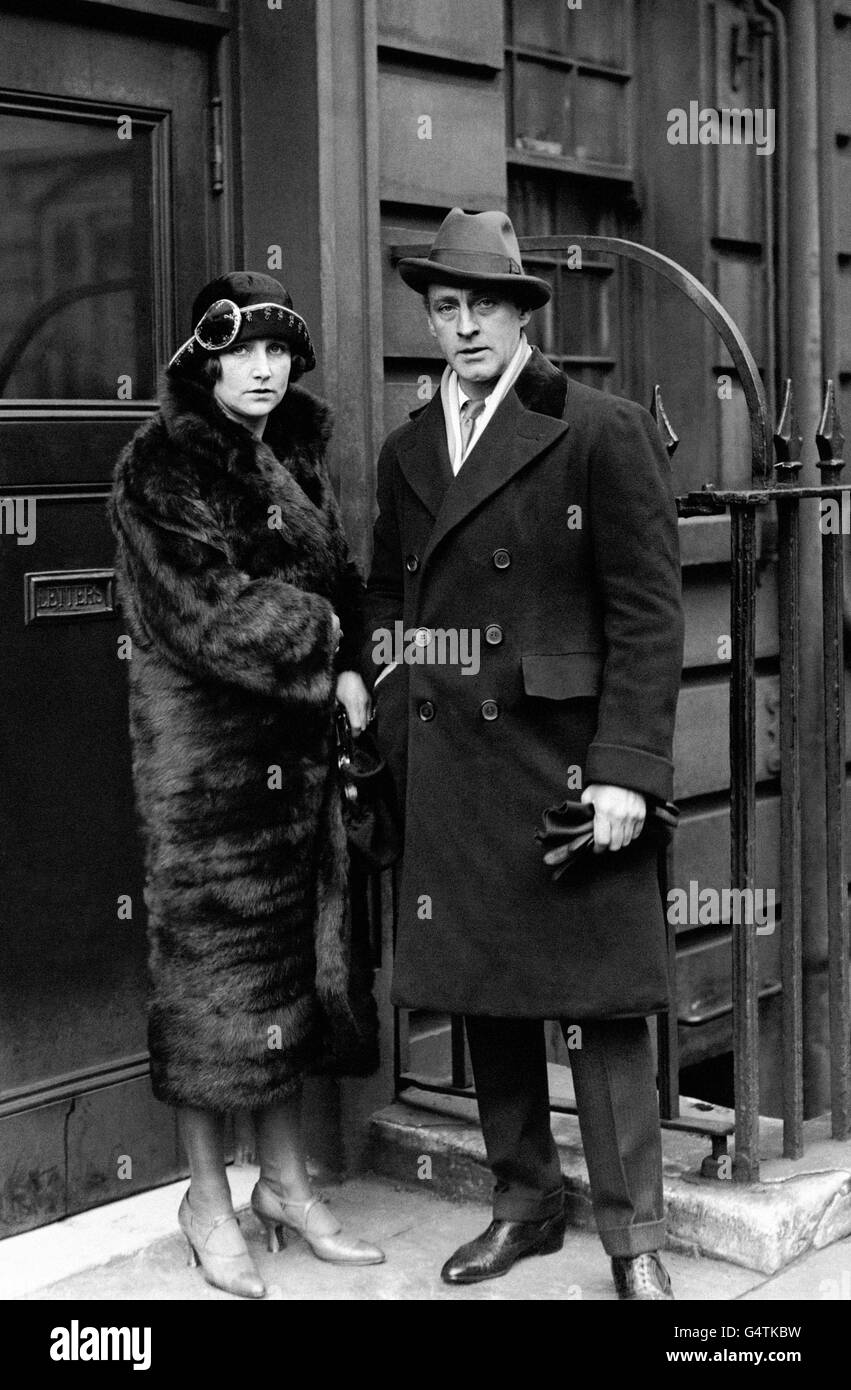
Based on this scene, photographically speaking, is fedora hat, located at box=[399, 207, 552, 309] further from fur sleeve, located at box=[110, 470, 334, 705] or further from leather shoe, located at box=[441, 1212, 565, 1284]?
leather shoe, located at box=[441, 1212, 565, 1284]

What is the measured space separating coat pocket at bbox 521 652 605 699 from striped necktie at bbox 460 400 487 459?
1.61 ft

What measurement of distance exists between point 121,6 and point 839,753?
2.40 meters

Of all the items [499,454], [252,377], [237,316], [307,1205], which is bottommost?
[307,1205]

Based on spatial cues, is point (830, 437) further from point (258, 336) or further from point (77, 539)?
point (77, 539)

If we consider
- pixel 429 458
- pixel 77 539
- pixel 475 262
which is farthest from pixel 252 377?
pixel 77 539

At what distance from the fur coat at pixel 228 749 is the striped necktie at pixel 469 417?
1.19ft

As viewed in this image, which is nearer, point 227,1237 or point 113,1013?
point 227,1237

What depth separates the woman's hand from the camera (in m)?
3.91

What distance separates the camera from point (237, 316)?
12.0ft

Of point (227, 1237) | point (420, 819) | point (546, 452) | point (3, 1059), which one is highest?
point (546, 452)

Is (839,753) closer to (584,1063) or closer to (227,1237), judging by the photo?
(584,1063)

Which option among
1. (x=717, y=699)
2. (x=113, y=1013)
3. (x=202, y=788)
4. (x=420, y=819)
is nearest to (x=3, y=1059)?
(x=113, y=1013)

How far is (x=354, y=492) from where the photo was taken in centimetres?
442

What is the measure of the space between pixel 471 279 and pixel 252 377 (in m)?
0.50
